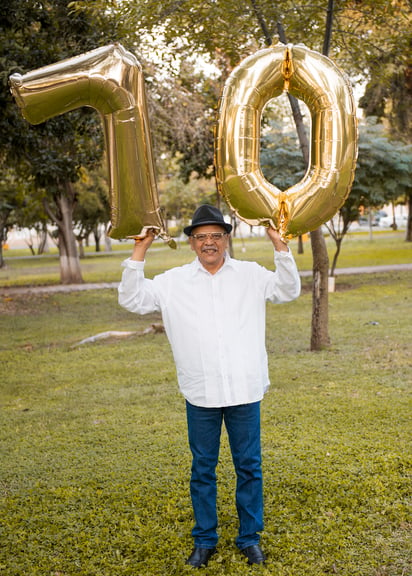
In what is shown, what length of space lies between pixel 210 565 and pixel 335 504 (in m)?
1.03

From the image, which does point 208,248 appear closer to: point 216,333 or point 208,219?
point 208,219

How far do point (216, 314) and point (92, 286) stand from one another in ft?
58.4

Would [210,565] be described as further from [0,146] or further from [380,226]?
[380,226]

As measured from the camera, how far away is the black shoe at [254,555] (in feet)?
11.5

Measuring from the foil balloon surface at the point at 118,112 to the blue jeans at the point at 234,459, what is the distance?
3.36ft

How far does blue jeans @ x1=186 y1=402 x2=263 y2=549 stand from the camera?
132 inches

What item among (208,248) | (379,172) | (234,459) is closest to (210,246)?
(208,248)

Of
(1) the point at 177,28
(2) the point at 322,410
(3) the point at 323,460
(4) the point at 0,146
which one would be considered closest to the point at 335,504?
(3) the point at 323,460

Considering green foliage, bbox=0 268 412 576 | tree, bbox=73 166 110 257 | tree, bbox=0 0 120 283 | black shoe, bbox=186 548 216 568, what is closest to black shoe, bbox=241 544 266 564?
green foliage, bbox=0 268 412 576

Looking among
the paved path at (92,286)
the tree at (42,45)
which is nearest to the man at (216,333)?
the tree at (42,45)

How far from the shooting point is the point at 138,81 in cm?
331

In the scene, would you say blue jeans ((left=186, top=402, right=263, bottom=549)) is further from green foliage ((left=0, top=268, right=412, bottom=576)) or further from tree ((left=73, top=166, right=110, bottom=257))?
tree ((left=73, top=166, right=110, bottom=257))

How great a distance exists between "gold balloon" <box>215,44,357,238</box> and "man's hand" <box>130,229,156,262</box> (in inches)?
17.2

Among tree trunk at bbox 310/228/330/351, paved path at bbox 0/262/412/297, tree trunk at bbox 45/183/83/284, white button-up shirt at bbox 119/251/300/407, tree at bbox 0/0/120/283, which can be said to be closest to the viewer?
white button-up shirt at bbox 119/251/300/407
